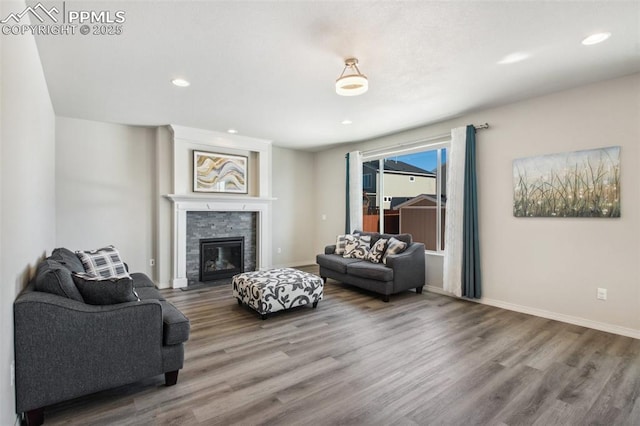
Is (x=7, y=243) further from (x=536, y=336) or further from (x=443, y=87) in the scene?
(x=536, y=336)

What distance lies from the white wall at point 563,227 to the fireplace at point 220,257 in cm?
426

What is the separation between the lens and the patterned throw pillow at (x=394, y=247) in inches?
185

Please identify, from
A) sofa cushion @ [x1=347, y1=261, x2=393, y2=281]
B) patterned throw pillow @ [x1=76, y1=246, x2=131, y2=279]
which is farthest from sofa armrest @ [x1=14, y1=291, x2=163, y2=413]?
sofa cushion @ [x1=347, y1=261, x2=393, y2=281]

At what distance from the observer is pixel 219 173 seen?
5.62 meters

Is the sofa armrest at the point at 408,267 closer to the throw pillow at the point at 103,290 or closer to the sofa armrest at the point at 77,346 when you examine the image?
the sofa armrest at the point at 77,346

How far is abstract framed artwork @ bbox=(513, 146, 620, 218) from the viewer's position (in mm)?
3230

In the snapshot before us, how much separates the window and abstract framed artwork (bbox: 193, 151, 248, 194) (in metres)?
2.50

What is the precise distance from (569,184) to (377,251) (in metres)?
2.60

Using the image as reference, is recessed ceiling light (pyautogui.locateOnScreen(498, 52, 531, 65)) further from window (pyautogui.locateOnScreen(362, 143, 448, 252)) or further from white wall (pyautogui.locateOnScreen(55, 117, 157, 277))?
white wall (pyautogui.locateOnScreen(55, 117, 157, 277))

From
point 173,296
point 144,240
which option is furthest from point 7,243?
point 144,240

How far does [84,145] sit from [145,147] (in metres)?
0.83

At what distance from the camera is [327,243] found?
7.07m

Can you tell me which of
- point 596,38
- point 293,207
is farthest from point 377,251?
point 596,38

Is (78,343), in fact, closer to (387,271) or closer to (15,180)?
(15,180)
